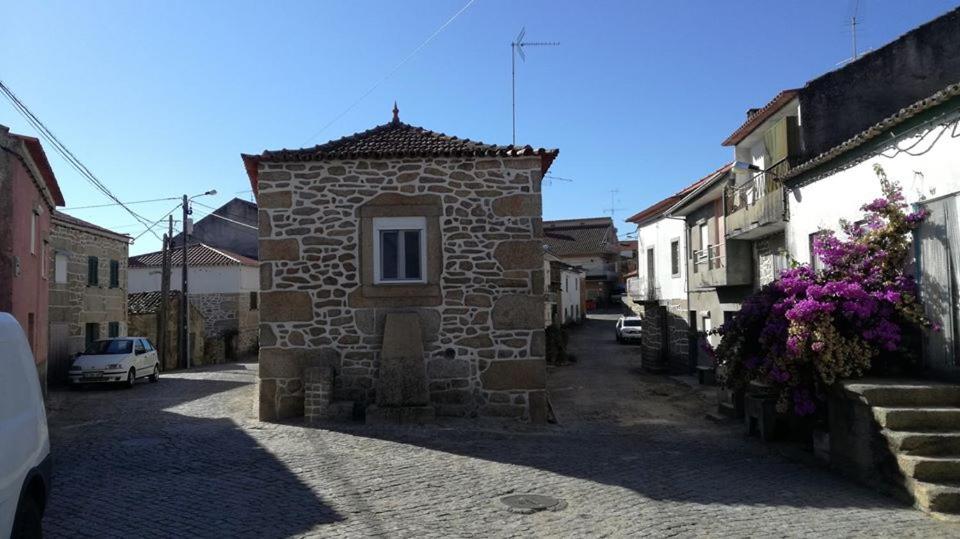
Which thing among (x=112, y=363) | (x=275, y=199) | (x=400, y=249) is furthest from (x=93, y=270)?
(x=400, y=249)

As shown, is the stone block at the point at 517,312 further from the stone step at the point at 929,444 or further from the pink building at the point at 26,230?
the pink building at the point at 26,230

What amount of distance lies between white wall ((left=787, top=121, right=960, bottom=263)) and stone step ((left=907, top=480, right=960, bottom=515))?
3.35 m

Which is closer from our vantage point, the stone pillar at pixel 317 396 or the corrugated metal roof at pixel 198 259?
the stone pillar at pixel 317 396

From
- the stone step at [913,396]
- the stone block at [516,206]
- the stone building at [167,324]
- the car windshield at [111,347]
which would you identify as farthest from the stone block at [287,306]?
the stone building at [167,324]

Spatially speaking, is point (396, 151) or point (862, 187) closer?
point (862, 187)

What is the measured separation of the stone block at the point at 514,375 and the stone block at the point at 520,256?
5.31ft

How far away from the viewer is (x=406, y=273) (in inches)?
464

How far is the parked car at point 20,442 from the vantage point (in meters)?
4.19

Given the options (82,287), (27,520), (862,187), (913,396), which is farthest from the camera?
(82,287)

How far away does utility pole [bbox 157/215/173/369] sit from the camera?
2606cm

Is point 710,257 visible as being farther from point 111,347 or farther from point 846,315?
point 111,347

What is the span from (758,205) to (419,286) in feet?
25.5

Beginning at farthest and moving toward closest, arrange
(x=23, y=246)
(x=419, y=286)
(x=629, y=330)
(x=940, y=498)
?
(x=629, y=330), (x=23, y=246), (x=419, y=286), (x=940, y=498)

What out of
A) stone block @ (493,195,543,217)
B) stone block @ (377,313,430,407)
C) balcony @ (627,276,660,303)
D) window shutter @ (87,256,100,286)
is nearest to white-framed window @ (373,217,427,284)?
stone block @ (377,313,430,407)
